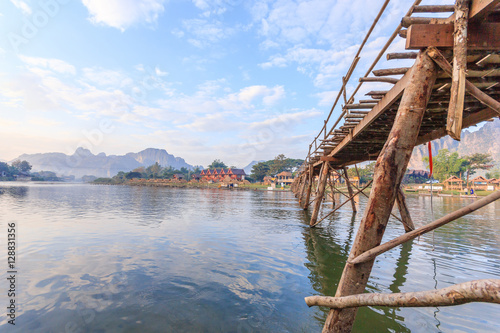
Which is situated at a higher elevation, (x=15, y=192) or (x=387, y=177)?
(x=387, y=177)

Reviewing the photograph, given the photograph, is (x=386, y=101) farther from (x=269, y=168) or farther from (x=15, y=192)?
(x=269, y=168)

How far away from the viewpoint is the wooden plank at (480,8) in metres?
2.64

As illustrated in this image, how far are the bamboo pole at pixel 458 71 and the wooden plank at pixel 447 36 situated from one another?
0.20m

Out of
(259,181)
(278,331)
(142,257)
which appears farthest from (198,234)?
(259,181)

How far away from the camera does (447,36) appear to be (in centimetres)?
318

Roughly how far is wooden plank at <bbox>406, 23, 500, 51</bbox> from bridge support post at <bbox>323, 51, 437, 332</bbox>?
0.19 meters

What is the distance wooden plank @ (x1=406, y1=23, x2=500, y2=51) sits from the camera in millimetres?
3043

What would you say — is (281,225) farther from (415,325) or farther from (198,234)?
(415,325)

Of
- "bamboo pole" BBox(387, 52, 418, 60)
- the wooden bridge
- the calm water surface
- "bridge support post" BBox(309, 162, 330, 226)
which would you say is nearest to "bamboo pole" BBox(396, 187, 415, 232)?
the calm water surface

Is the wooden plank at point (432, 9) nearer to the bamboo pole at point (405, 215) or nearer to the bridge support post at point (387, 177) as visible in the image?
the bridge support post at point (387, 177)

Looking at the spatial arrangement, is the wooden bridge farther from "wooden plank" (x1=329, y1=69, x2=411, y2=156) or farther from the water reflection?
the water reflection

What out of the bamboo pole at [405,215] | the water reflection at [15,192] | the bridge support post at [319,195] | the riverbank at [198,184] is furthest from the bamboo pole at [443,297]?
the riverbank at [198,184]

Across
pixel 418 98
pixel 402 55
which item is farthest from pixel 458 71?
pixel 402 55

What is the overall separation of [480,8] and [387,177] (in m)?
2.19
